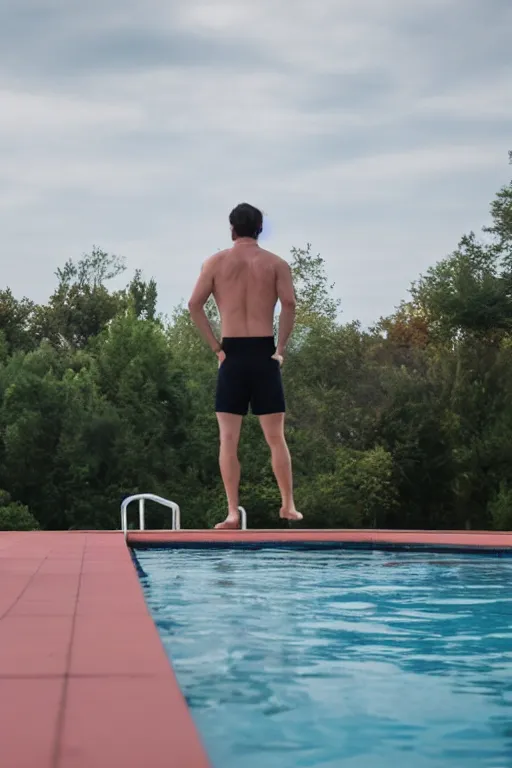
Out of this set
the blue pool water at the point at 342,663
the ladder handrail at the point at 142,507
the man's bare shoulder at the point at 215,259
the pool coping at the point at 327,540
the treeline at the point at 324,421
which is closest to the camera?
the blue pool water at the point at 342,663

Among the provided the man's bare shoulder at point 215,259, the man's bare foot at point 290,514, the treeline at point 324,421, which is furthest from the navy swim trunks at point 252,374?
the treeline at point 324,421

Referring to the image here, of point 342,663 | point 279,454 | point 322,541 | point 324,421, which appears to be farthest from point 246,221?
point 324,421

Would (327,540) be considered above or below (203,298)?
below

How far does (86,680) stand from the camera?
1.86m

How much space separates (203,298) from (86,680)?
5.49m

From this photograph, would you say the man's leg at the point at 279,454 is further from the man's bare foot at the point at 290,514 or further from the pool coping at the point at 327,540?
the pool coping at the point at 327,540

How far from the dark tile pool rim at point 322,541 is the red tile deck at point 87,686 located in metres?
3.31

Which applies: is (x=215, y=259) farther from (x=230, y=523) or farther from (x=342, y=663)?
(x=342, y=663)

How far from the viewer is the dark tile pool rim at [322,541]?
6543mm

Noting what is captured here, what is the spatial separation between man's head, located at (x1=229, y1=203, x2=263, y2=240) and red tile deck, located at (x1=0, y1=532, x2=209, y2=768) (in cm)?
409

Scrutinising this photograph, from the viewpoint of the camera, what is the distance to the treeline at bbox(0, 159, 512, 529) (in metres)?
37.8

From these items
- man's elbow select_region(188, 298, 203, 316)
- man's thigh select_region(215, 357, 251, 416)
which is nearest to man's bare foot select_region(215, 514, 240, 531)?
man's thigh select_region(215, 357, 251, 416)

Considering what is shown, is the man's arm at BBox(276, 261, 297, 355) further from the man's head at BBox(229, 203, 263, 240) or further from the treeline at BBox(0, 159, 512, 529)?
the treeline at BBox(0, 159, 512, 529)

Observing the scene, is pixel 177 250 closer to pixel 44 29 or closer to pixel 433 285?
pixel 433 285
